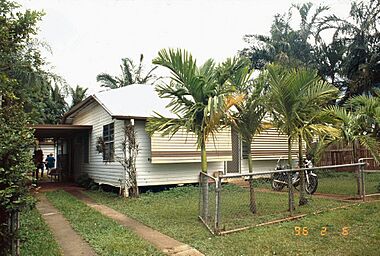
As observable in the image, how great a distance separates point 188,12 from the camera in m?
13.4

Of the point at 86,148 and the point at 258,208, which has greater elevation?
the point at 86,148

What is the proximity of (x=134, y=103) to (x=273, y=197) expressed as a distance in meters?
5.90

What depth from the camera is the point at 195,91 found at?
6926 millimetres

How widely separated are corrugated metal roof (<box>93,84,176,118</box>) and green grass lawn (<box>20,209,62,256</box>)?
4.46 meters

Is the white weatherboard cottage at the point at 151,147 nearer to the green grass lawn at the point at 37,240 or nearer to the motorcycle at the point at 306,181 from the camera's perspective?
the motorcycle at the point at 306,181

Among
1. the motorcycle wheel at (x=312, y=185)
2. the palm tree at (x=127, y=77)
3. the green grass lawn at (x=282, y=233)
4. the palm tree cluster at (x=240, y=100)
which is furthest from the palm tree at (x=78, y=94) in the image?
the palm tree cluster at (x=240, y=100)

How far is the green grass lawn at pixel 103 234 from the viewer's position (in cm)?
492

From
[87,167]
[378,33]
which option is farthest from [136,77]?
[378,33]

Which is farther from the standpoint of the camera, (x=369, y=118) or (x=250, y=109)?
(x=369, y=118)

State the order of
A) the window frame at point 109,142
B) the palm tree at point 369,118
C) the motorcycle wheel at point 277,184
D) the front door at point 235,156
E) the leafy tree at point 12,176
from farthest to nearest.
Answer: the front door at point 235,156 → the window frame at point 109,142 → the motorcycle wheel at point 277,184 → the palm tree at point 369,118 → the leafy tree at point 12,176

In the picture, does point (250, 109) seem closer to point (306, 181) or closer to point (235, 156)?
point (306, 181)

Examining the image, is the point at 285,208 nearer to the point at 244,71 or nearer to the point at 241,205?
the point at 241,205

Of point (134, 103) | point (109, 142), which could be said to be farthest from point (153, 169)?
point (134, 103)

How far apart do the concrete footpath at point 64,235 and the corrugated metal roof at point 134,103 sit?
A: 3.59 meters
